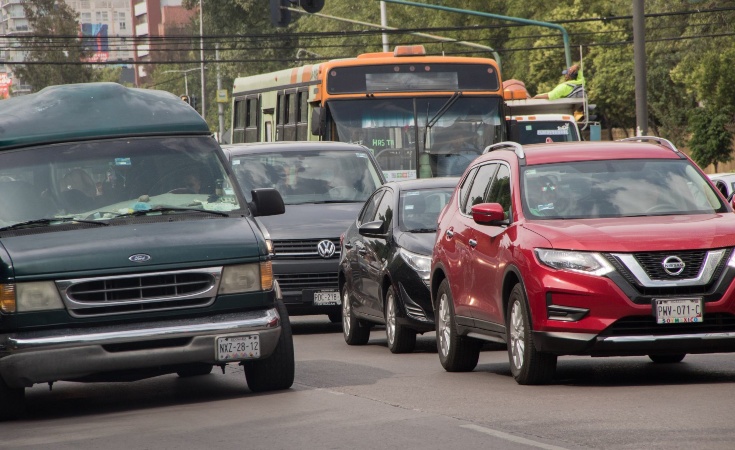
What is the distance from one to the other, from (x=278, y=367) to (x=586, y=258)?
233 cm

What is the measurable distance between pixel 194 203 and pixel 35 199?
1.12 m

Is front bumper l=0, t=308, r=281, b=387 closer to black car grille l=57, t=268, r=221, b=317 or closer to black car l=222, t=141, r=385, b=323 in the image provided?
black car grille l=57, t=268, r=221, b=317

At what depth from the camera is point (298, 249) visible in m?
18.4

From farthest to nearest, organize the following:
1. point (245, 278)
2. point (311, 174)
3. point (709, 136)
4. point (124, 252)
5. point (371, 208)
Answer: point (709, 136), point (311, 174), point (371, 208), point (245, 278), point (124, 252)

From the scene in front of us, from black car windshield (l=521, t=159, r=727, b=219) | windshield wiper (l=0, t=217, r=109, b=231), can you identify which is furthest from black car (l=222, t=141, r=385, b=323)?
windshield wiper (l=0, t=217, r=109, b=231)

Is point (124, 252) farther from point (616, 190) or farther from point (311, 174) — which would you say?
point (311, 174)

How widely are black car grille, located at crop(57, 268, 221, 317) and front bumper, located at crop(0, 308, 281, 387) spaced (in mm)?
118

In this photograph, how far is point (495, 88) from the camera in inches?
985

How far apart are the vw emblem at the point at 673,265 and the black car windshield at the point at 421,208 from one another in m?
5.19

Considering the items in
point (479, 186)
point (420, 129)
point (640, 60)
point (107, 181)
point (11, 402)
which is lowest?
point (11, 402)

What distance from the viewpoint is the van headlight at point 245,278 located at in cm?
1080

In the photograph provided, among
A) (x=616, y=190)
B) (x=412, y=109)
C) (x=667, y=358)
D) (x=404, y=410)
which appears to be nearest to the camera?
(x=404, y=410)

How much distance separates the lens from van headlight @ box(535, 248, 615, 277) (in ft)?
35.1

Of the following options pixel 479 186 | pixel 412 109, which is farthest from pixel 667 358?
pixel 412 109
